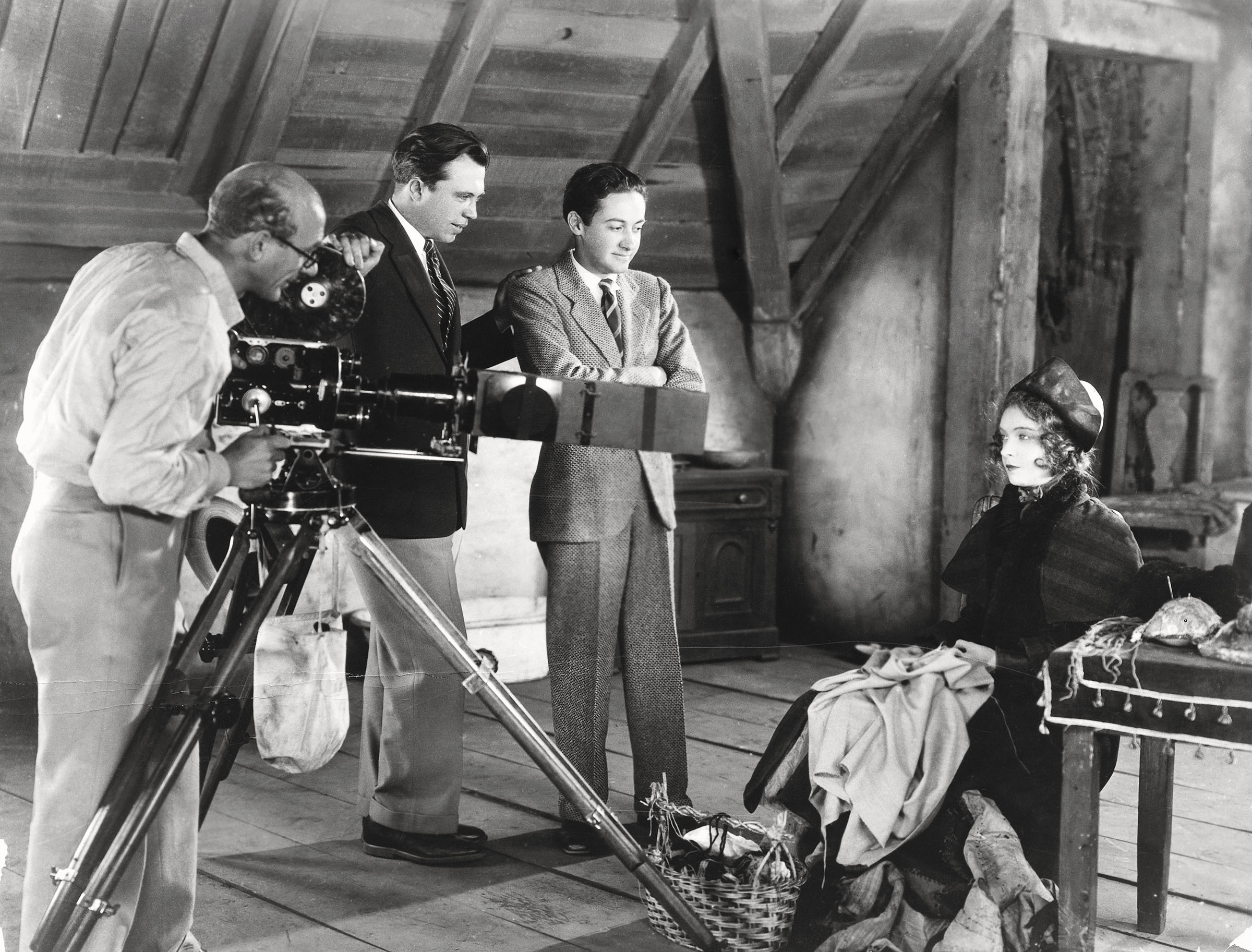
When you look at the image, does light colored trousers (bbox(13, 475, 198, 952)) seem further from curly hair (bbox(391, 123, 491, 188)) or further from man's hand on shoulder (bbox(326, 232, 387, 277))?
curly hair (bbox(391, 123, 491, 188))

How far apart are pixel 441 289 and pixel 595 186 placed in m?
0.38

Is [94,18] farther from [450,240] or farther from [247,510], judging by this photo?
[247,510]

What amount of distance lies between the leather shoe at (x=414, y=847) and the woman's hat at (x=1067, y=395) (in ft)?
4.88

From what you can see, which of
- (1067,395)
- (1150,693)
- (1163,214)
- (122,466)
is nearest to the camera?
(122,466)

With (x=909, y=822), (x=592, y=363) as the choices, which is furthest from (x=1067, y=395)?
(x=592, y=363)

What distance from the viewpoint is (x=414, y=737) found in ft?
9.28

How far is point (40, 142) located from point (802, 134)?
1.48m

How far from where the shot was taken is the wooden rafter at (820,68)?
2826mm

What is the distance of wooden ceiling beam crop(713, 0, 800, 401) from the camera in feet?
9.20

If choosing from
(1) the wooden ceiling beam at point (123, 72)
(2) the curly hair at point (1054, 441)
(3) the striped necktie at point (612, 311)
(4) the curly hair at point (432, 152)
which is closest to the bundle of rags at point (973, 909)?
(2) the curly hair at point (1054, 441)

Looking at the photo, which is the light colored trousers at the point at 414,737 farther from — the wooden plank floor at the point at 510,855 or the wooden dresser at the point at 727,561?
the wooden dresser at the point at 727,561

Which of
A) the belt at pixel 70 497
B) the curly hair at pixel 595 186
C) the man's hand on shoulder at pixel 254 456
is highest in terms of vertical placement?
the curly hair at pixel 595 186

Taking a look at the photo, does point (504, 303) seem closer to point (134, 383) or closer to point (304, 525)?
point (304, 525)

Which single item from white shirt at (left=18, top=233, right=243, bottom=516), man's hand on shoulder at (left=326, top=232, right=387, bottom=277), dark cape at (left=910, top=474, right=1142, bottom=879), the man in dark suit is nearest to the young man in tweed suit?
the man in dark suit
